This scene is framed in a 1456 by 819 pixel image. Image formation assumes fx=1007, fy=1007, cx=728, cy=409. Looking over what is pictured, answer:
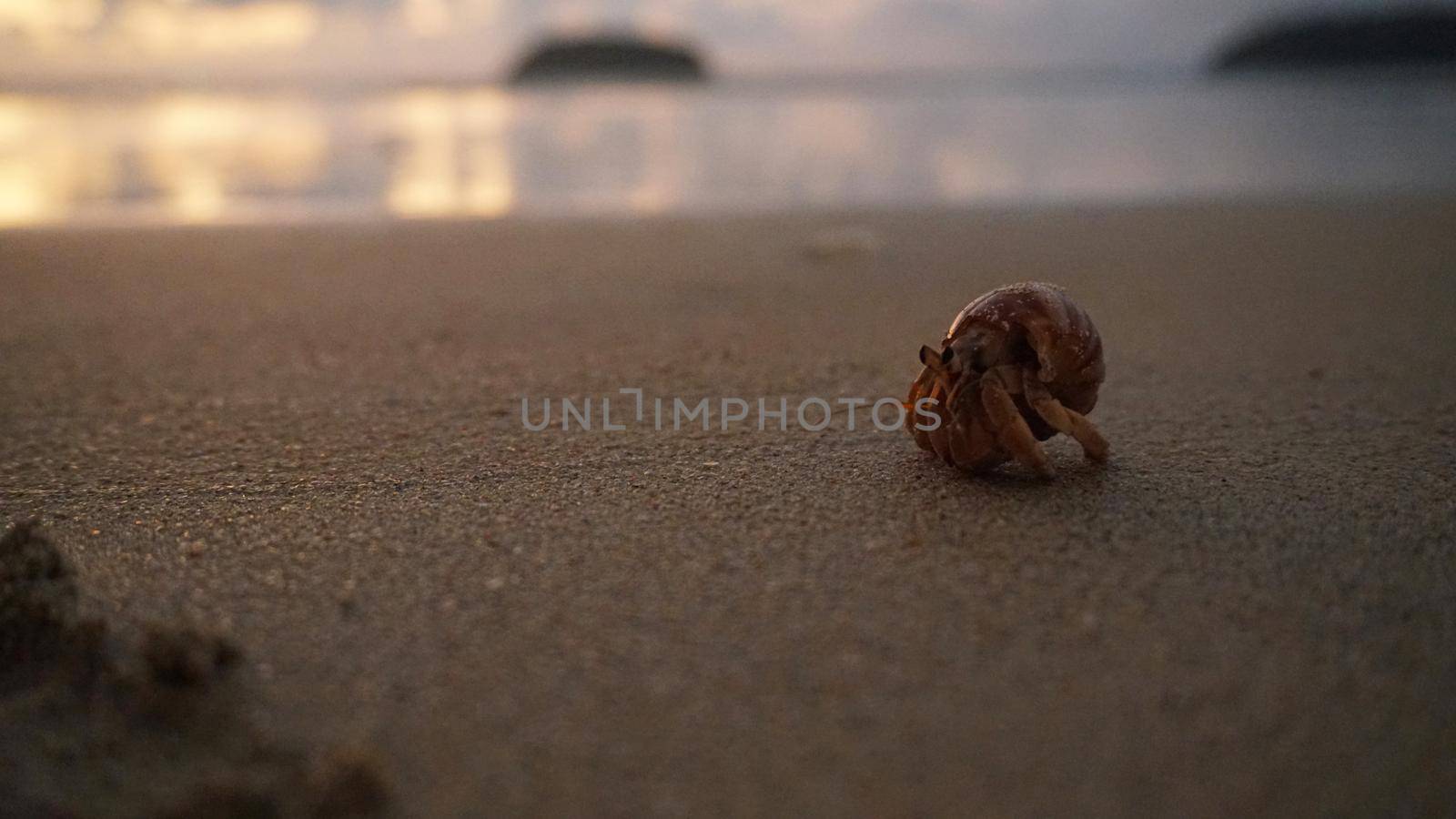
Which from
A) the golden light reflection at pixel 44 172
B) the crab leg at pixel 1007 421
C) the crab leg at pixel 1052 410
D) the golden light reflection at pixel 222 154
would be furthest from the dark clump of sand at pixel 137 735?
the golden light reflection at pixel 44 172

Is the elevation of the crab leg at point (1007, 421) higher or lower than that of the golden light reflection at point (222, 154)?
lower

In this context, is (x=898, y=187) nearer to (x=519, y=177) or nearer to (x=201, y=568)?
(x=519, y=177)

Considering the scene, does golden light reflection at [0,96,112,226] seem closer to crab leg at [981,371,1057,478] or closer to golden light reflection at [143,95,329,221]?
golden light reflection at [143,95,329,221]

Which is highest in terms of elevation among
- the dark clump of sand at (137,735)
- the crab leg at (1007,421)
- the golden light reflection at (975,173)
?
the golden light reflection at (975,173)

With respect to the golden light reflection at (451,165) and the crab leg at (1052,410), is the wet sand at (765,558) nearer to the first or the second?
the crab leg at (1052,410)

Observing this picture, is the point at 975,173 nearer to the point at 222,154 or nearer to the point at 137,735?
the point at 222,154

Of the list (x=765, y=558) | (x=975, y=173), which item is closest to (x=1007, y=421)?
(x=765, y=558)

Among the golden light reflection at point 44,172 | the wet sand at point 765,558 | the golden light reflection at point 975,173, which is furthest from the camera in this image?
the golden light reflection at point 975,173
